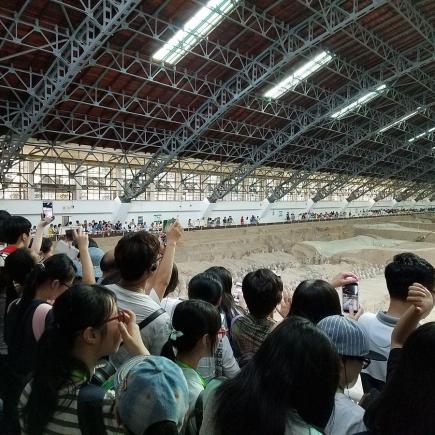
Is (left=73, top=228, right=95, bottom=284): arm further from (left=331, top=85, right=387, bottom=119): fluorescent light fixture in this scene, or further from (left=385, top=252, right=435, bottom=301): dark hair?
(left=331, top=85, right=387, bottom=119): fluorescent light fixture

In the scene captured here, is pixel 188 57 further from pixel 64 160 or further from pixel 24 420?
pixel 24 420

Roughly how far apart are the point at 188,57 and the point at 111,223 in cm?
1339

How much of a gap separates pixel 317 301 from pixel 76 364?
177cm

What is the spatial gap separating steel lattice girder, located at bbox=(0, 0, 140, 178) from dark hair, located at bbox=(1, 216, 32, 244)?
932cm

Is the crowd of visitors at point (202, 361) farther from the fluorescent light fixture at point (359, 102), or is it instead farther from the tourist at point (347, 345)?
the fluorescent light fixture at point (359, 102)

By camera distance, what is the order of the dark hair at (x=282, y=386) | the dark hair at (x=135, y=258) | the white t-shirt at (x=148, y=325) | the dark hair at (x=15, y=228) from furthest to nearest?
the dark hair at (x=15, y=228)
the dark hair at (x=135, y=258)
the white t-shirt at (x=148, y=325)
the dark hair at (x=282, y=386)

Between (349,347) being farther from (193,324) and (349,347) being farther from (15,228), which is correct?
(15,228)

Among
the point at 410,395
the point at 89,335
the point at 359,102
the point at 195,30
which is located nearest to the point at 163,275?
the point at 89,335

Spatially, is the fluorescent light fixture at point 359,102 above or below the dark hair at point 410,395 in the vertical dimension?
above

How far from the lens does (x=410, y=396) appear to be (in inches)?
51.0

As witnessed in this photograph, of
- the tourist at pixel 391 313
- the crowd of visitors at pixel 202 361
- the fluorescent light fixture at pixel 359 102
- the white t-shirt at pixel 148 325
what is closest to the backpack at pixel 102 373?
the crowd of visitors at pixel 202 361

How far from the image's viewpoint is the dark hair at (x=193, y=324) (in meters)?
2.07

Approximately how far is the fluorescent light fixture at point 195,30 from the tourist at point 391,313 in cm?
1265

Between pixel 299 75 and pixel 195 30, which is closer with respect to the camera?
pixel 195 30
